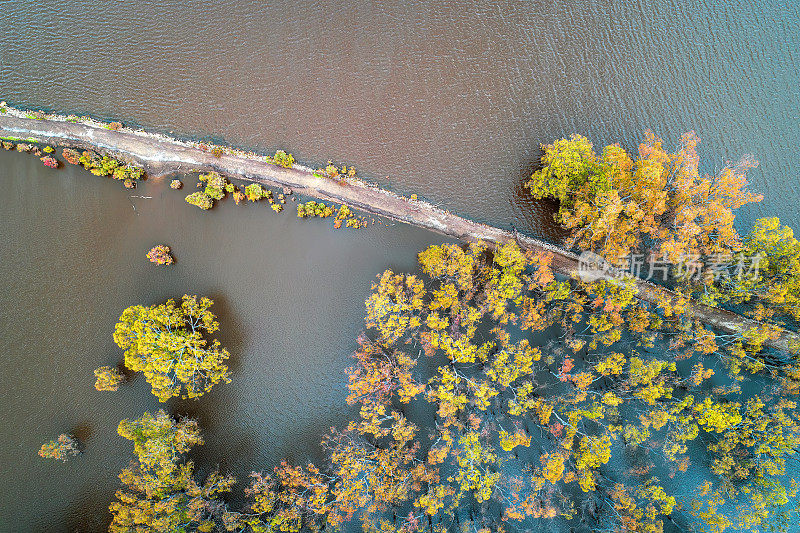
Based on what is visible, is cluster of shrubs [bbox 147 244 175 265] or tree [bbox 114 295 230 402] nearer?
tree [bbox 114 295 230 402]

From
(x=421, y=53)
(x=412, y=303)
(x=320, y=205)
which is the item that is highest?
(x=421, y=53)

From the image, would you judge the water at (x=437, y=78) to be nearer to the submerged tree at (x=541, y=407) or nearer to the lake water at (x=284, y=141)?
the lake water at (x=284, y=141)

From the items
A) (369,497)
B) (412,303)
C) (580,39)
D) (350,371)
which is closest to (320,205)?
(412,303)

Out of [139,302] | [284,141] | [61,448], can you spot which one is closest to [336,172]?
[284,141]

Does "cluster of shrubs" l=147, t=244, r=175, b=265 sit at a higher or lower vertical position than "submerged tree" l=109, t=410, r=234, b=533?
higher

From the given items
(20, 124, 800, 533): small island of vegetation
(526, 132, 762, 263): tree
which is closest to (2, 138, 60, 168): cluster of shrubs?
(20, 124, 800, 533): small island of vegetation

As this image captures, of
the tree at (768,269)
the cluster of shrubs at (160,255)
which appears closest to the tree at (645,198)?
the tree at (768,269)

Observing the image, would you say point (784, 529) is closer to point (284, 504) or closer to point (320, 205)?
point (284, 504)

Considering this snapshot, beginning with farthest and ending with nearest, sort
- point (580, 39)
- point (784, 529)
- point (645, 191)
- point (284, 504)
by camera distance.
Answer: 1. point (580, 39)
2. point (284, 504)
3. point (784, 529)
4. point (645, 191)

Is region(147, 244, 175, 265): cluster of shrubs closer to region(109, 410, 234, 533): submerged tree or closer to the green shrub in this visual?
the green shrub
